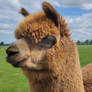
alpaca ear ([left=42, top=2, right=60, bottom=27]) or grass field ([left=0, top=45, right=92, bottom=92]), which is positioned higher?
alpaca ear ([left=42, top=2, right=60, bottom=27])

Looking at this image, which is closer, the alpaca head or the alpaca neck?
the alpaca head

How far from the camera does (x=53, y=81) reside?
241 cm

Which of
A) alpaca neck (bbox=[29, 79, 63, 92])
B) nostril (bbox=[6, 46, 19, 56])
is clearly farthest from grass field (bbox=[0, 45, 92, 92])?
nostril (bbox=[6, 46, 19, 56])

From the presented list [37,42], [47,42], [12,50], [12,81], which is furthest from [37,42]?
[12,81]

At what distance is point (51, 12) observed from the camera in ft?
8.00

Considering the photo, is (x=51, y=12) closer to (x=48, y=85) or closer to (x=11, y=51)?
(x=11, y=51)

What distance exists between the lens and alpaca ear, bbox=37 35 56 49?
2371 millimetres

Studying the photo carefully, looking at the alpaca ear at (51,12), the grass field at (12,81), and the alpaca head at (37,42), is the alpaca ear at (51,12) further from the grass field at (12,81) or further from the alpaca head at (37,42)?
the grass field at (12,81)

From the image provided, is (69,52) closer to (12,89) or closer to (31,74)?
(31,74)

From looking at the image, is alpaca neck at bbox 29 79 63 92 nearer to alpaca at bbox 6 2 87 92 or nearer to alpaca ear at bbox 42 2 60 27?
alpaca at bbox 6 2 87 92

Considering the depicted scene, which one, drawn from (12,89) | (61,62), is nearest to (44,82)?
(61,62)

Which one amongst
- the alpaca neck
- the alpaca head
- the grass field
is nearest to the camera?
the alpaca head

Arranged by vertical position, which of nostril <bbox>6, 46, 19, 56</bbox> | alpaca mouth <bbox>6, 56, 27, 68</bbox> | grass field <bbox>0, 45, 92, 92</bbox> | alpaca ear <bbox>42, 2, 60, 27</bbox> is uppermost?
alpaca ear <bbox>42, 2, 60, 27</bbox>

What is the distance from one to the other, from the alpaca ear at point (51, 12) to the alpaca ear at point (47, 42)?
266mm
